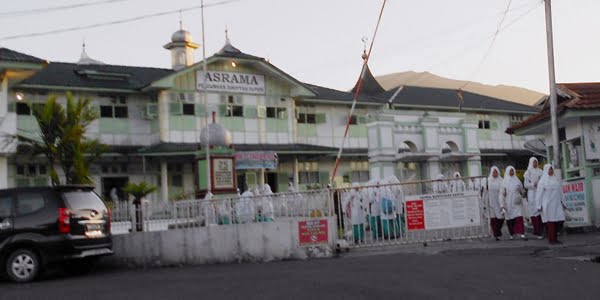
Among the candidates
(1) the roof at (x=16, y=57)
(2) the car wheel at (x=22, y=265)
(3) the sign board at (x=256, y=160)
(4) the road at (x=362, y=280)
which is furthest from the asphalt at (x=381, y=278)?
(3) the sign board at (x=256, y=160)

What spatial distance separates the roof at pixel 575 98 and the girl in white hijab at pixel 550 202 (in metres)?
3.17

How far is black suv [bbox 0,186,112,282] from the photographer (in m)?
11.8

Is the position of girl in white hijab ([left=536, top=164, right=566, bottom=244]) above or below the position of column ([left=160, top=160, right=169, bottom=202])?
below

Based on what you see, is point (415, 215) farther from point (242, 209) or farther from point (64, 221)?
point (64, 221)

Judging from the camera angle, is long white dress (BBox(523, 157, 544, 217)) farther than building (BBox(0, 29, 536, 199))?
No

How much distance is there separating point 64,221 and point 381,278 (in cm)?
567

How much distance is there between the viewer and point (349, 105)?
125ft

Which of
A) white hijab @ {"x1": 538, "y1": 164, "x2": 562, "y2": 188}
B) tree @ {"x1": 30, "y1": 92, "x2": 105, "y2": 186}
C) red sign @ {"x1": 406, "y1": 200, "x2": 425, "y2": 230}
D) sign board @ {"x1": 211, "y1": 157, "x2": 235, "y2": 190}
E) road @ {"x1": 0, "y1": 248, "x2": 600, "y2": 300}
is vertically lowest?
road @ {"x1": 0, "y1": 248, "x2": 600, "y2": 300}

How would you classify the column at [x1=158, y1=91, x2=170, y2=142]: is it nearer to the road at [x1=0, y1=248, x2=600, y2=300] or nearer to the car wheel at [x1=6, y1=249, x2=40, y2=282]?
the road at [x1=0, y1=248, x2=600, y2=300]

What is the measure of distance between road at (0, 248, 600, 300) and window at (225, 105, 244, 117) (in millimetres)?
21395

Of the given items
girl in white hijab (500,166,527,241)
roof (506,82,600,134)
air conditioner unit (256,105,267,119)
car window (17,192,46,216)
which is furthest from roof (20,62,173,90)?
girl in white hijab (500,166,527,241)

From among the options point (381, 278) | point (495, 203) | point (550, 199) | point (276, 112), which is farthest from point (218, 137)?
point (381, 278)

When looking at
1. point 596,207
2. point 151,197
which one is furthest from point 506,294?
point 151,197

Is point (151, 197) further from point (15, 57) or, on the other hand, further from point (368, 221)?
point (368, 221)
